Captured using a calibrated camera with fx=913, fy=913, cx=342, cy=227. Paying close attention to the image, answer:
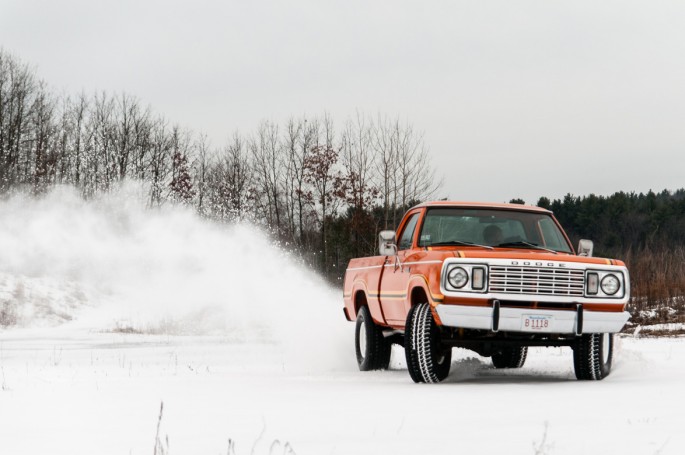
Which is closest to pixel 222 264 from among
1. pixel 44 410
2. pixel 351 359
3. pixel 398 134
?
pixel 398 134

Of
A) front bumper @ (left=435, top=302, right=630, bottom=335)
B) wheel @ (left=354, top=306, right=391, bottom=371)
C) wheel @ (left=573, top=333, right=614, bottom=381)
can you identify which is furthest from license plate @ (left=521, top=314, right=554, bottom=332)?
wheel @ (left=354, top=306, right=391, bottom=371)

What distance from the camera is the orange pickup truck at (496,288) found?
29.9 feet

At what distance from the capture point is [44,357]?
16562 millimetres

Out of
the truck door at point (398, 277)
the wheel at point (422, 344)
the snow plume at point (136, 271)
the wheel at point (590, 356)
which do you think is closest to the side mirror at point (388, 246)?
the truck door at point (398, 277)

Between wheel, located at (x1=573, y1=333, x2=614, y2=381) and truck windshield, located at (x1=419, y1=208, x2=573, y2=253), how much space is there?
3.59ft

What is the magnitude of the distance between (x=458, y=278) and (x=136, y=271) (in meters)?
44.0

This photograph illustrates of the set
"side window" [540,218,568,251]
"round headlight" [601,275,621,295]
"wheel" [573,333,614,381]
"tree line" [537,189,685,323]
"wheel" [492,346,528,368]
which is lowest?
"wheel" [492,346,528,368]

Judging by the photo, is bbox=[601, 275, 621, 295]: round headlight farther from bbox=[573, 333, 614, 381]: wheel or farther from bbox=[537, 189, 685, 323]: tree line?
bbox=[537, 189, 685, 323]: tree line

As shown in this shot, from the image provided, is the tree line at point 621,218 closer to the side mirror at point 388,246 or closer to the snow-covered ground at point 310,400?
the snow-covered ground at point 310,400

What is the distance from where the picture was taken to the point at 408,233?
36.7 ft

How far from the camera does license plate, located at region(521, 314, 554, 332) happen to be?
29.8 ft

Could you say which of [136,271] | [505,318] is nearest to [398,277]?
[505,318]

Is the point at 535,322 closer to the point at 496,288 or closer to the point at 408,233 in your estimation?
the point at 496,288

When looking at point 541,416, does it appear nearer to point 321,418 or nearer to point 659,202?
point 321,418
